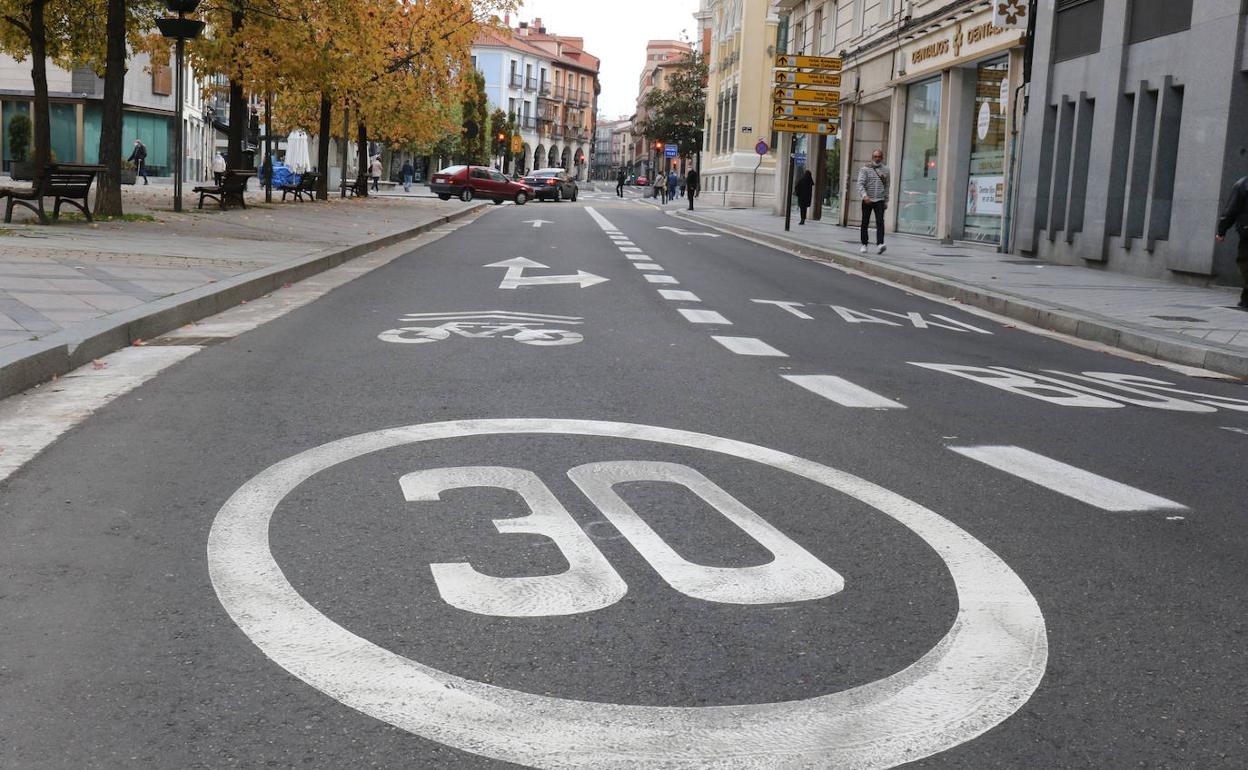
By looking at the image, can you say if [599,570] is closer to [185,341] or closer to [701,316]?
[185,341]

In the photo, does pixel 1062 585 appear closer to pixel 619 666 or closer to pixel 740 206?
pixel 619 666

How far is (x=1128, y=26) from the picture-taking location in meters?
20.3

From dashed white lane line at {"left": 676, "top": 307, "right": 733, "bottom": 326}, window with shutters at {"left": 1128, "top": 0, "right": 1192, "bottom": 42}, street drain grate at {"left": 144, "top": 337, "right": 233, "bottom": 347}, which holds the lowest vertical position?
street drain grate at {"left": 144, "top": 337, "right": 233, "bottom": 347}

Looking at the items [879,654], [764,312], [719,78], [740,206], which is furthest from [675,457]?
[719,78]

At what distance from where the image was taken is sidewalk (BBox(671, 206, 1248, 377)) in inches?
446

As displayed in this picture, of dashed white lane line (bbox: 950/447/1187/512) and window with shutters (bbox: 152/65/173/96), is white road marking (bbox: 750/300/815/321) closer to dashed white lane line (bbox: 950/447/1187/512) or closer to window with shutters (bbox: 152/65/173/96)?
dashed white lane line (bbox: 950/447/1187/512)

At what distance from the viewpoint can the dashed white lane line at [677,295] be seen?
13.5m

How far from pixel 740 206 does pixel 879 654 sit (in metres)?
62.4

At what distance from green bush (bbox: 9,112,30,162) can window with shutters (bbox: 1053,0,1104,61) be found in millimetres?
41427

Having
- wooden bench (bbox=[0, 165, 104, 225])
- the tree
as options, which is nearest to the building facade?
wooden bench (bbox=[0, 165, 104, 225])

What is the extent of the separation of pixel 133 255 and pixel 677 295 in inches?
229

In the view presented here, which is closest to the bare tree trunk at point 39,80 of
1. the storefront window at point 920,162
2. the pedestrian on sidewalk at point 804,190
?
the storefront window at point 920,162

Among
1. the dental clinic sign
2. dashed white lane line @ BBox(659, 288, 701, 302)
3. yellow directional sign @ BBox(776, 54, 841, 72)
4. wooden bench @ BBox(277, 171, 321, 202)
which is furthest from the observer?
wooden bench @ BBox(277, 171, 321, 202)

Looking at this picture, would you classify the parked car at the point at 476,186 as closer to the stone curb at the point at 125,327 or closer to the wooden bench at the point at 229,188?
the wooden bench at the point at 229,188
